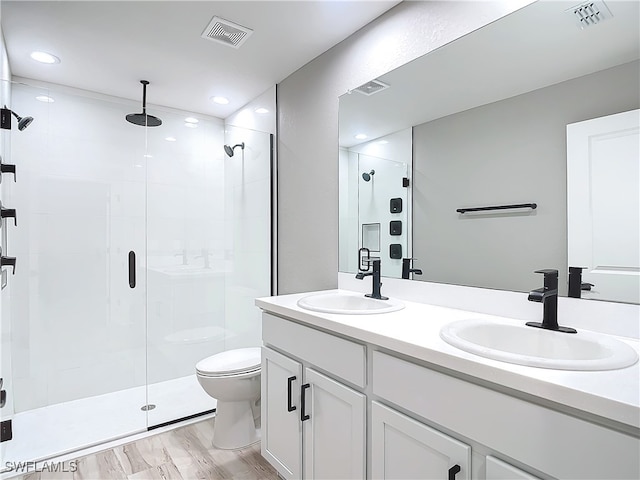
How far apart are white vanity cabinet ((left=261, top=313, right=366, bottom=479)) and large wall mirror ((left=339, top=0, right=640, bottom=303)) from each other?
618 millimetres

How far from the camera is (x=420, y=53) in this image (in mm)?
1708

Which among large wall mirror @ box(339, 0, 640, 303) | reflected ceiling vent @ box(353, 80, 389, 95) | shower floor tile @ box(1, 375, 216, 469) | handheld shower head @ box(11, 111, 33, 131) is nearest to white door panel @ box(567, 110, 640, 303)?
large wall mirror @ box(339, 0, 640, 303)

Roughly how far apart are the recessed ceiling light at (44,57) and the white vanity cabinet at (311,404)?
7.09ft

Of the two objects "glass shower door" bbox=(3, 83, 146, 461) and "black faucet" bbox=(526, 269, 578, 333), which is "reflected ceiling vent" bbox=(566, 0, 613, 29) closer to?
"black faucet" bbox=(526, 269, 578, 333)

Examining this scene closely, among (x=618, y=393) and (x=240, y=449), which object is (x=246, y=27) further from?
(x=240, y=449)

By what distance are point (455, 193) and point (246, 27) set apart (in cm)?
146

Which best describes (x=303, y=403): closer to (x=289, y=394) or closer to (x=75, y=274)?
(x=289, y=394)

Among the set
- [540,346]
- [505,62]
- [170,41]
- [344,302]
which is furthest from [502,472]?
[170,41]

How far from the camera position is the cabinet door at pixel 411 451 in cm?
94

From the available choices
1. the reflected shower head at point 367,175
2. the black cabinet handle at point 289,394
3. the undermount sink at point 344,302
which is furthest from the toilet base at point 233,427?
the reflected shower head at point 367,175

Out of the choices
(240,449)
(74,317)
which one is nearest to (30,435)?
(74,317)

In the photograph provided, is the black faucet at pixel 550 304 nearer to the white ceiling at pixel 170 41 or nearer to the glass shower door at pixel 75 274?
the white ceiling at pixel 170 41

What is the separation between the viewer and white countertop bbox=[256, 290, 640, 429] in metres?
0.70

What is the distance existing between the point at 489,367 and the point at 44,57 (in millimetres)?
2995
